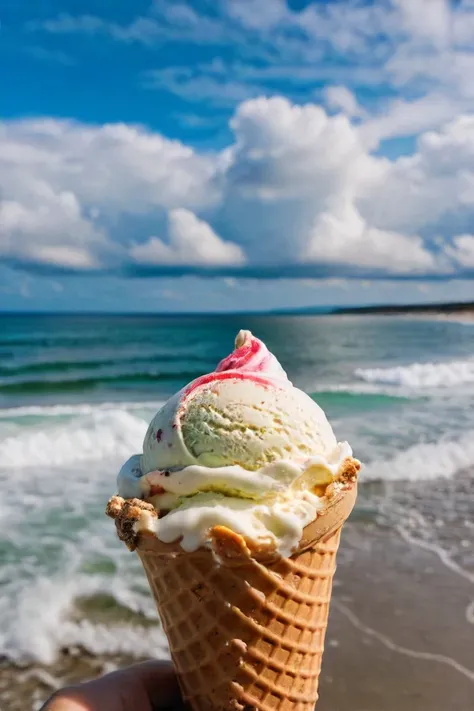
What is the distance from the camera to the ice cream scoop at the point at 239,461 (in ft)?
6.70

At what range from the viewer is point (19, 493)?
7.81 meters

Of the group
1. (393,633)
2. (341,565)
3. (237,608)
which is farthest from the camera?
(341,565)

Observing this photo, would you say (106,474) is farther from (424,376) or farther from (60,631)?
(424,376)

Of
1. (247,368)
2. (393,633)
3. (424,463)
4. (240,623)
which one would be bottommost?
(393,633)

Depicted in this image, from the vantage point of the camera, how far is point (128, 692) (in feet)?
6.99

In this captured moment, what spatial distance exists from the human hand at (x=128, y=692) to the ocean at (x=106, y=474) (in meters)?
2.19

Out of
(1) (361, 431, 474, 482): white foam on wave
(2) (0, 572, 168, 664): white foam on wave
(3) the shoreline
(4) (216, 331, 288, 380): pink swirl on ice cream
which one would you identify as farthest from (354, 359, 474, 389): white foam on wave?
(4) (216, 331, 288, 380): pink swirl on ice cream

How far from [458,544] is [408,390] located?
12.0 metres

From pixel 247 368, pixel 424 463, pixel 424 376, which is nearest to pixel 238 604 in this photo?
A: pixel 247 368

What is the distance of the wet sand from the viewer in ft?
12.5

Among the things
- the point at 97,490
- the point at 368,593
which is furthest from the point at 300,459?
the point at 97,490

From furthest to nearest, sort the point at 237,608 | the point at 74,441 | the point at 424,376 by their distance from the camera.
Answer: the point at 424,376
the point at 74,441
the point at 237,608

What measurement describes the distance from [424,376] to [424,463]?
12.8 meters

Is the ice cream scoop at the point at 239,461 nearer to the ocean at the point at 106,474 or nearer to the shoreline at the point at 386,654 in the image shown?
the shoreline at the point at 386,654
